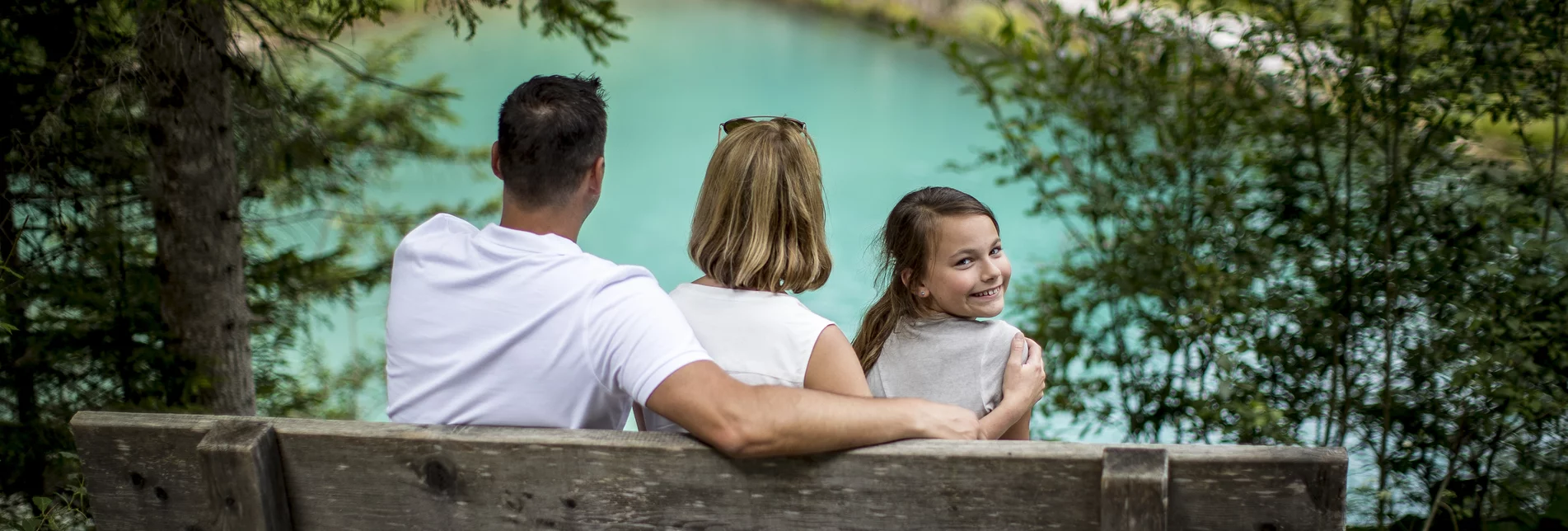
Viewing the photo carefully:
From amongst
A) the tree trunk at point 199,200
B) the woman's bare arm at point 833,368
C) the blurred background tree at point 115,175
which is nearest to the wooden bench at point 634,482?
the woman's bare arm at point 833,368

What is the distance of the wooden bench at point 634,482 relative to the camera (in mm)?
1303

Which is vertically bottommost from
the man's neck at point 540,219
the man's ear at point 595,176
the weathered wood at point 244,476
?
the weathered wood at point 244,476

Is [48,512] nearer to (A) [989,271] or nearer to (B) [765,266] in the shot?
(B) [765,266]

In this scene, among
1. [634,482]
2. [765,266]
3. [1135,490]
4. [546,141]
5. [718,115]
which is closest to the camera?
[1135,490]

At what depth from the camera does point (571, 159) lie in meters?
1.68

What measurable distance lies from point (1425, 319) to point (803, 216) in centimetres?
222

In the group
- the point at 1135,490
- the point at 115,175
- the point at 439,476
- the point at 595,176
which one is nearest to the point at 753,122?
the point at 595,176

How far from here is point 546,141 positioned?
1.65 metres

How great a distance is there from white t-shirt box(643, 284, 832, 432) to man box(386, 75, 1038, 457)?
6.2 inches

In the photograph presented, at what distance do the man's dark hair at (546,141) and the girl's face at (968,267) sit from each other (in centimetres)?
66

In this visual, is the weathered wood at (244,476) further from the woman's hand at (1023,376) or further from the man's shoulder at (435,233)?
the woman's hand at (1023,376)

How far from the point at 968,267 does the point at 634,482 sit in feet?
2.66

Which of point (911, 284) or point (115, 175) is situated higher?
point (115, 175)

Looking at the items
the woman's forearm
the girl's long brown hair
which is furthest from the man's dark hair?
the woman's forearm
